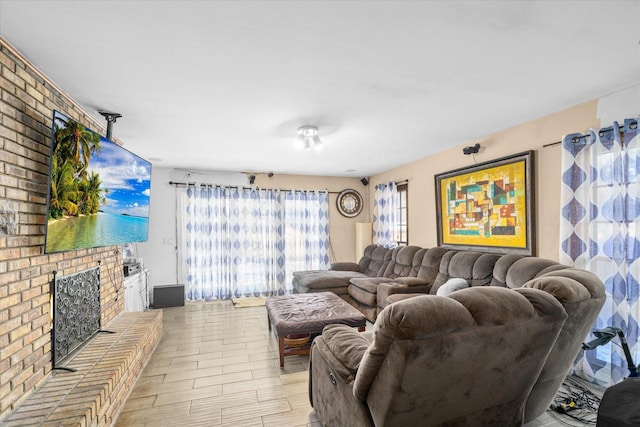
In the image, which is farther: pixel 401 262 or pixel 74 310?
pixel 401 262

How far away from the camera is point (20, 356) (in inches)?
69.6

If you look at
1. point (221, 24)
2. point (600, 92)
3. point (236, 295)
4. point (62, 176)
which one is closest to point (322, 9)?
point (221, 24)

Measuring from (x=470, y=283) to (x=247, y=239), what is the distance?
3.83 meters

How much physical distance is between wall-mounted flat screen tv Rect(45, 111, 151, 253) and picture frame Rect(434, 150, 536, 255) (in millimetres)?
3712

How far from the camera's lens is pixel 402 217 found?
5.39 metres

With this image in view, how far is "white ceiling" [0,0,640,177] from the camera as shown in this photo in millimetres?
1484

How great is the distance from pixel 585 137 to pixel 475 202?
1280mm

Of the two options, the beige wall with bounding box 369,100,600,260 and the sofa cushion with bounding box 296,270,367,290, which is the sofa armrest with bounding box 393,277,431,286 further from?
the beige wall with bounding box 369,100,600,260

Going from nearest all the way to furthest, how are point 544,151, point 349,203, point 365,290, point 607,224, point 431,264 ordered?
point 607,224, point 544,151, point 431,264, point 365,290, point 349,203

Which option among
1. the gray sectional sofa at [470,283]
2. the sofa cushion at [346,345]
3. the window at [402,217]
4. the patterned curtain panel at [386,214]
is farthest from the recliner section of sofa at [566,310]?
the patterned curtain panel at [386,214]

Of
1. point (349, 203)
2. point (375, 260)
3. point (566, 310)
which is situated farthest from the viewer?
point (349, 203)

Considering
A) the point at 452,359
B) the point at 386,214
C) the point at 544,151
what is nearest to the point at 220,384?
the point at 452,359

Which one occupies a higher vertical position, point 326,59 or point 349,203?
point 326,59

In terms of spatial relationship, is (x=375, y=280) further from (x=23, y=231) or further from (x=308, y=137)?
(x=23, y=231)
